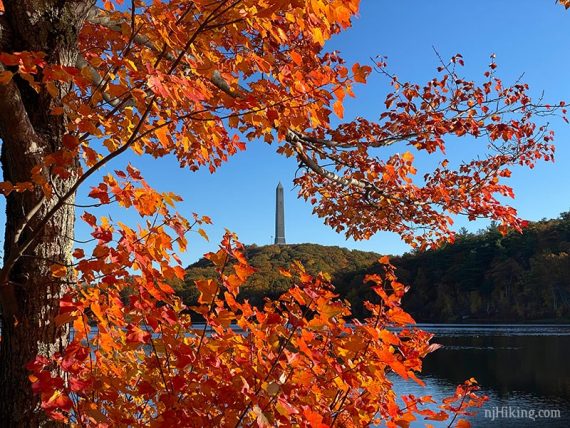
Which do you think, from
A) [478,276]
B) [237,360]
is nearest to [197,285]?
[237,360]

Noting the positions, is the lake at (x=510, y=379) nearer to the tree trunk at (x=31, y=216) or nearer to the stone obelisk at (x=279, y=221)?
the tree trunk at (x=31, y=216)

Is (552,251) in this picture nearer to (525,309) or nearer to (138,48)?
(525,309)

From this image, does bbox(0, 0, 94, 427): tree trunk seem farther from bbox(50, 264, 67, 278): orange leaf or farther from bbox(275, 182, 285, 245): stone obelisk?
bbox(275, 182, 285, 245): stone obelisk

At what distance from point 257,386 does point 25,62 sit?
6.84 ft

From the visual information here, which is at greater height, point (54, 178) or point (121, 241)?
point (54, 178)

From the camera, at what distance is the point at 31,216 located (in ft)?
10.7

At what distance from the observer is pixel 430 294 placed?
87625 millimetres

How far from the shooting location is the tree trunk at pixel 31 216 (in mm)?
3393

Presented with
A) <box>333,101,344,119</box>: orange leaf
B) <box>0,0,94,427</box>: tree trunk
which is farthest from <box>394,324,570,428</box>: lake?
<box>333,101,344,119</box>: orange leaf

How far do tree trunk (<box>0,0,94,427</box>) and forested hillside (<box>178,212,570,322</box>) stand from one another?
63.5 metres

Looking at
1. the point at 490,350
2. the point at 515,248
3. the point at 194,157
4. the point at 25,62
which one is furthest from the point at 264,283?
the point at 25,62

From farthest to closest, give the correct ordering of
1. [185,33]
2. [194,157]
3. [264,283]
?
[264,283] → [194,157] → [185,33]

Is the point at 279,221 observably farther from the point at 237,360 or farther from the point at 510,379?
the point at 237,360

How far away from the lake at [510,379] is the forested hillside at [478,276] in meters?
35.5
